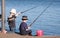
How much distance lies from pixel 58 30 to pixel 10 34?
614cm

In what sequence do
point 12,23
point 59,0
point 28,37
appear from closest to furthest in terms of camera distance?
point 28,37
point 12,23
point 59,0

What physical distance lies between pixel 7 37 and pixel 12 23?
70.2 inches

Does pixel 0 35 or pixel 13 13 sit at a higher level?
pixel 13 13

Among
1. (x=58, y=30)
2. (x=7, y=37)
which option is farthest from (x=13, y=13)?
(x=58, y=30)

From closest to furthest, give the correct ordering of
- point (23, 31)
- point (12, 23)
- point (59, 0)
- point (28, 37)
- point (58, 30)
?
point (28, 37), point (23, 31), point (12, 23), point (58, 30), point (59, 0)

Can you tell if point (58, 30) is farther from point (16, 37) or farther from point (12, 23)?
point (16, 37)

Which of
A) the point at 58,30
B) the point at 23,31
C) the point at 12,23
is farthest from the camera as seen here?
the point at 58,30

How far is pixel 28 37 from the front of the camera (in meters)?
9.23

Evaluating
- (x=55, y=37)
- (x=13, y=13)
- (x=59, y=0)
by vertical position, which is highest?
(x=59, y=0)

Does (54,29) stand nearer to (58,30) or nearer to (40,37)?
(58,30)

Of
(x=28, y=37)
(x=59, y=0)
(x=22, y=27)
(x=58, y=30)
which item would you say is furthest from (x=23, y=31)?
(x=59, y=0)

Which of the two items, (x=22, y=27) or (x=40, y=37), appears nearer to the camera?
(x=40, y=37)

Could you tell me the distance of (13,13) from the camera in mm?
11086

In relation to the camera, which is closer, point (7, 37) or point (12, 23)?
point (7, 37)
